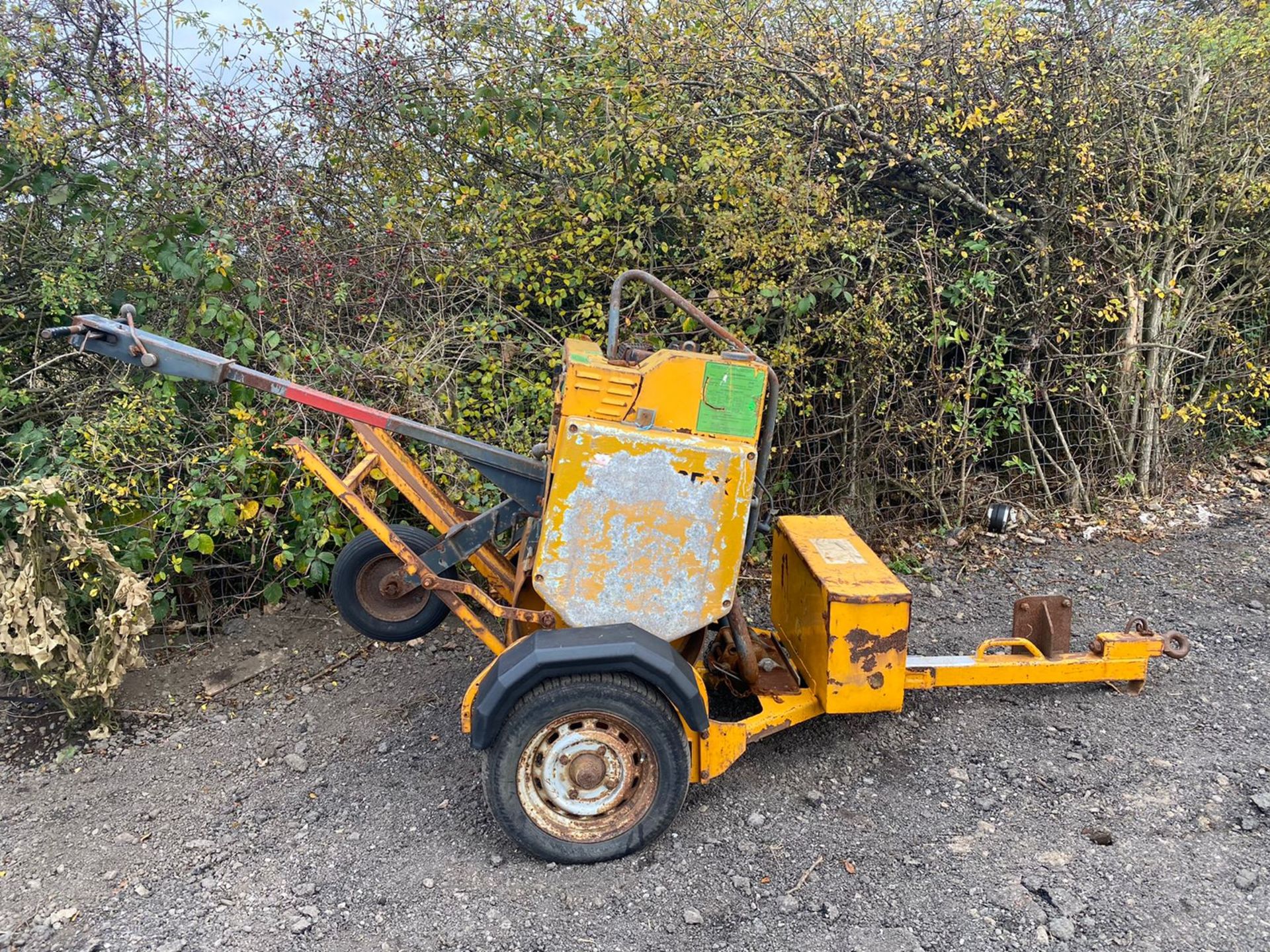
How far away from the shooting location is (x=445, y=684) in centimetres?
375

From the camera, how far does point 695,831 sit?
2752mm

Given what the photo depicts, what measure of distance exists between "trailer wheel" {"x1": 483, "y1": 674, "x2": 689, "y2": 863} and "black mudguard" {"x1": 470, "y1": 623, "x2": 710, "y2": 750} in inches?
2.1

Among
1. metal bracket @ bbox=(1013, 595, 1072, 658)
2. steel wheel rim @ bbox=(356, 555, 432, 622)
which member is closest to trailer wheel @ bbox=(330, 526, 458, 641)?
steel wheel rim @ bbox=(356, 555, 432, 622)

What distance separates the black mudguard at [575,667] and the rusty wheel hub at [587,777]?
6.5 inches

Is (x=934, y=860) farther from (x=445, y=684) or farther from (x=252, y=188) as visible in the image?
(x=252, y=188)

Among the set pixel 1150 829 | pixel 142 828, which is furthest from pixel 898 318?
pixel 142 828

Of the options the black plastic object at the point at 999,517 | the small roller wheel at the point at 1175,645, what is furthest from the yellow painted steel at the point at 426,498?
the black plastic object at the point at 999,517

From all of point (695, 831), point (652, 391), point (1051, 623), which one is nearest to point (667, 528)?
point (652, 391)

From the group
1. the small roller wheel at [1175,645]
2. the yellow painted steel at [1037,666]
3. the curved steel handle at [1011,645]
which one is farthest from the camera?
the small roller wheel at [1175,645]

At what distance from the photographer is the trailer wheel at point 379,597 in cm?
315

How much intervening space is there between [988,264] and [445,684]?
4036 mm

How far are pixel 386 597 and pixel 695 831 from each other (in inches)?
59.4

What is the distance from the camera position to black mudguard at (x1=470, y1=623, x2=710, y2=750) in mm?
2439

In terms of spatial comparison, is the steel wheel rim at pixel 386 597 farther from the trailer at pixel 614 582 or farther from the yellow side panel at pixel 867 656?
the yellow side panel at pixel 867 656
